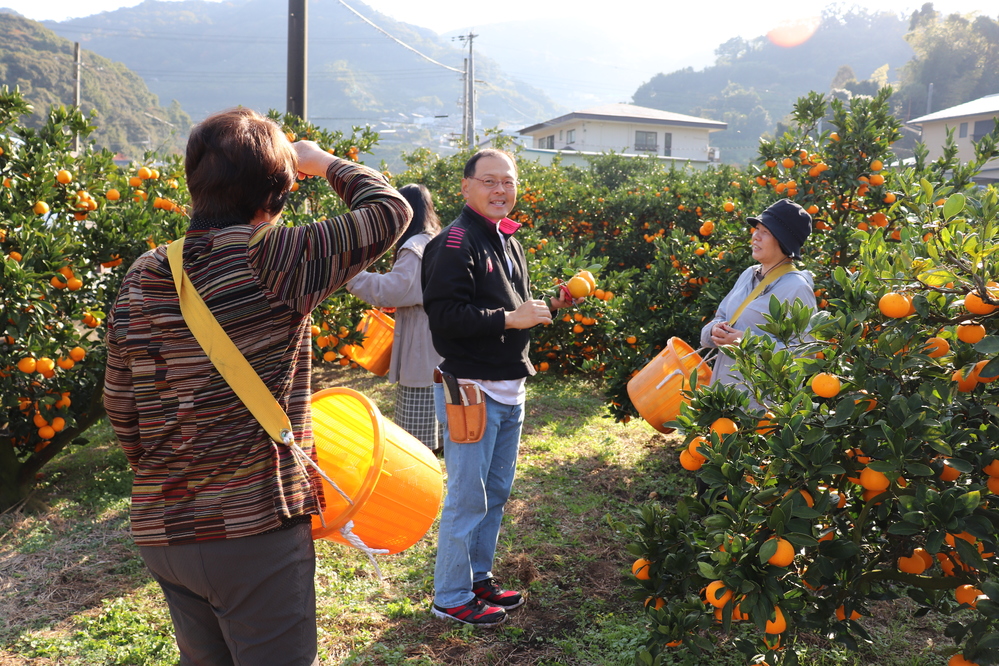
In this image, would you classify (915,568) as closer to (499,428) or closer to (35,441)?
(499,428)

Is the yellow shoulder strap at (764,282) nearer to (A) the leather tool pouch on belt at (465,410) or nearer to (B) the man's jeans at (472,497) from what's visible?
(B) the man's jeans at (472,497)

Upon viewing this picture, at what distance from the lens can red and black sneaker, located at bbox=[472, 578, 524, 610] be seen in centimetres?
290

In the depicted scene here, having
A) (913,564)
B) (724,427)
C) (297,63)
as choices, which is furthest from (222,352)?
(297,63)

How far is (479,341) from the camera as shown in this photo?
8.39 ft

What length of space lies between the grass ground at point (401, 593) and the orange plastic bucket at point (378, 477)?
0.74 meters

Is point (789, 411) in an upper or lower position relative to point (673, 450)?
upper

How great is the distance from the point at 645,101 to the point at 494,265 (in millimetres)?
85578

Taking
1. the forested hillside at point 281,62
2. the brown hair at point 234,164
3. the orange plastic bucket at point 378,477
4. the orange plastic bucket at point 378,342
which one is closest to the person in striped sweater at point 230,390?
the brown hair at point 234,164

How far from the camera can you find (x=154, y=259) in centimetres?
144

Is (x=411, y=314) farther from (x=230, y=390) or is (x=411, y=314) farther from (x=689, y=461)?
(x=230, y=390)

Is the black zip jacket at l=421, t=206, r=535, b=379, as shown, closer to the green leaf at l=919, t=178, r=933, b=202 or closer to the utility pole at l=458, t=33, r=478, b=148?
the green leaf at l=919, t=178, r=933, b=202

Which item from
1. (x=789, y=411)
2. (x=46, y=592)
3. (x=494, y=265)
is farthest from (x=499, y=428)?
(x=46, y=592)

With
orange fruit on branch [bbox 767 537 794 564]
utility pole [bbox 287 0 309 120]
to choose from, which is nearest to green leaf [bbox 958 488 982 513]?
orange fruit on branch [bbox 767 537 794 564]

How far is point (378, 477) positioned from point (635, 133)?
139 ft
